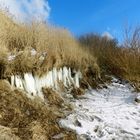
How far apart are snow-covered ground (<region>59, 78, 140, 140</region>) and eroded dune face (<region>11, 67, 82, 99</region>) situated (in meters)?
0.90

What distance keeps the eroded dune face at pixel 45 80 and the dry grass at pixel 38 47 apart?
168mm

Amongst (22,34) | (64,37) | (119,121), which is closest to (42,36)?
(22,34)

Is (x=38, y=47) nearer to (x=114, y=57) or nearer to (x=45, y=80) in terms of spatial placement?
(x=45, y=80)

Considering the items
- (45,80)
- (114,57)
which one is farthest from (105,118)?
(114,57)

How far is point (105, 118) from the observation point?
7.74 meters

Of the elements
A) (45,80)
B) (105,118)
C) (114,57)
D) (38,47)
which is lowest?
(105,118)

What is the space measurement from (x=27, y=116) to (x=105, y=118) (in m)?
1.87

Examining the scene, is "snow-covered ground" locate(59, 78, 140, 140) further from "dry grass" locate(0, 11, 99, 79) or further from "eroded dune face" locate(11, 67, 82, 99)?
"dry grass" locate(0, 11, 99, 79)

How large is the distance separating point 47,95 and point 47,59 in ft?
3.76

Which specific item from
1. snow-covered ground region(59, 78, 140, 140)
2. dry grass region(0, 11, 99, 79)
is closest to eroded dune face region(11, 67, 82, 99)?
dry grass region(0, 11, 99, 79)

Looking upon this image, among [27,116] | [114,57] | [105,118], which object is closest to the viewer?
[27,116]

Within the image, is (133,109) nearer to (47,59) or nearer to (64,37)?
(47,59)

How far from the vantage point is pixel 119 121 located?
761 cm

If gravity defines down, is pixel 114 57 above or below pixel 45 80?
above
